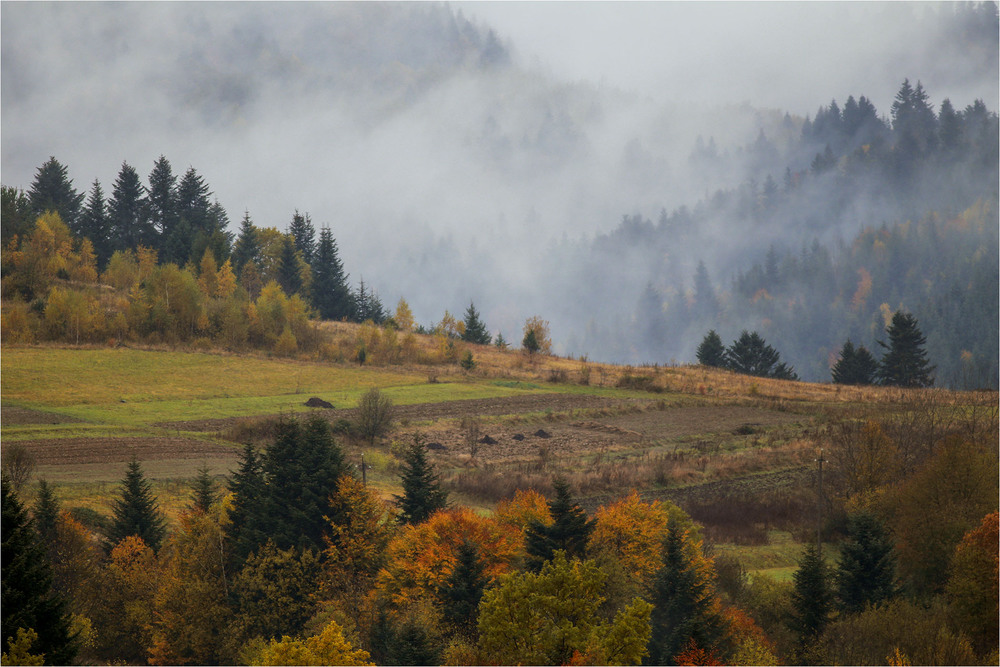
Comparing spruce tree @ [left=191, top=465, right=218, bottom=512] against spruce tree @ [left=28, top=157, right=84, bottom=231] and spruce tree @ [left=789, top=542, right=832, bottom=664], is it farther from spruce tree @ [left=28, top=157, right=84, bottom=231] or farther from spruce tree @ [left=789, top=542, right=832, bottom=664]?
spruce tree @ [left=28, top=157, right=84, bottom=231]

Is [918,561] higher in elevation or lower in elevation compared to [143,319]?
lower

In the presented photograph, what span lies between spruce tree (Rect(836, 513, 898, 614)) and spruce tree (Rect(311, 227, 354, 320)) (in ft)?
317

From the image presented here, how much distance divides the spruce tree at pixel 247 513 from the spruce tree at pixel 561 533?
12874 mm

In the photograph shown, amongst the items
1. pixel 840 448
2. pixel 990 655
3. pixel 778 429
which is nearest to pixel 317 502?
pixel 990 655

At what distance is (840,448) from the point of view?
59688 millimetres

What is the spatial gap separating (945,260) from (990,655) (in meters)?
196

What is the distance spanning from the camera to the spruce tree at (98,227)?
113m

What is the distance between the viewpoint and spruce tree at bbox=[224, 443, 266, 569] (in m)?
37.4

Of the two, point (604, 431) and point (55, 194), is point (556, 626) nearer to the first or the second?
point (604, 431)

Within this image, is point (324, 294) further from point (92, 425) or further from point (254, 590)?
point (254, 590)

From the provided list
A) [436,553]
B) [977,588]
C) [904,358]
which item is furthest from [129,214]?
[977,588]

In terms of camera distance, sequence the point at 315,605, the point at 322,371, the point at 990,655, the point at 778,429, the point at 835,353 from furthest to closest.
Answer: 1. the point at 835,353
2. the point at 322,371
3. the point at 778,429
4. the point at 315,605
5. the point at 990,655

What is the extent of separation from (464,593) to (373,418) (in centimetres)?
3349

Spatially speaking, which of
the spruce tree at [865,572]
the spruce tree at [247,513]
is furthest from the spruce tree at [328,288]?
the spruce tree at [865,572]
